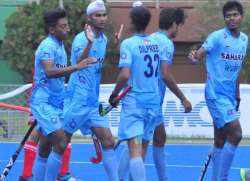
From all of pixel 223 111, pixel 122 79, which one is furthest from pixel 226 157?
pixel 122 79

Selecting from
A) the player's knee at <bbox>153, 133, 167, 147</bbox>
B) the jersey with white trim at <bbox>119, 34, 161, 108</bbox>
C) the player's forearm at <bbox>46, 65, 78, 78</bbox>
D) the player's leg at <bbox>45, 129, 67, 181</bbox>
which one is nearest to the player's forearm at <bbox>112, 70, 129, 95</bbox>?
the jersey with white trim at <bbox>119, 34, 161, 108</bbox>

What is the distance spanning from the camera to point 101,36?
911 centimetres

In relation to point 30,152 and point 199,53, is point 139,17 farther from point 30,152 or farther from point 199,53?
point 30,152

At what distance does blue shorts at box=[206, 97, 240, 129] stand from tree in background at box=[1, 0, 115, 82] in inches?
857

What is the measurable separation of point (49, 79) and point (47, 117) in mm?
420

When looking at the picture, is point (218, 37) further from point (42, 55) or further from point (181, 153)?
point (181, 153)

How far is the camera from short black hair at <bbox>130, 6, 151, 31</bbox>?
28.1 feet

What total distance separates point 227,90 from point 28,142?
2455 mm

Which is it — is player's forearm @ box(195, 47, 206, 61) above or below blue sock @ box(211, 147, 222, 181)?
above

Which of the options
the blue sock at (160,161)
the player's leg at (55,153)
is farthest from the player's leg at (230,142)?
the player's leg at (55,153)

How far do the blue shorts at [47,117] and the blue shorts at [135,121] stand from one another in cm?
73

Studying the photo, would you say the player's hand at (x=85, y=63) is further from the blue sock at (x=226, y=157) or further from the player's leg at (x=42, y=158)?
the blue sock at (x=226, y=157)

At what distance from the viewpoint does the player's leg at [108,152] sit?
353 inches

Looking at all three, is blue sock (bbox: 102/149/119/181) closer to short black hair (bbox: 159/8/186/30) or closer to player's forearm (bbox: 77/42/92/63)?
player's forearm (bbox: 77/42/92/63)
